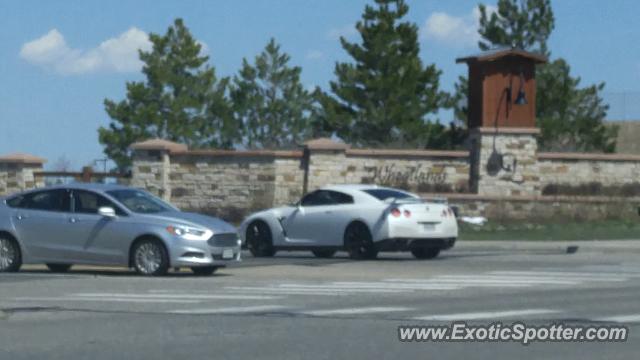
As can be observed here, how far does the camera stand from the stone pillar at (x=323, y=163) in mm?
40719

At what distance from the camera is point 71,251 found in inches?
885

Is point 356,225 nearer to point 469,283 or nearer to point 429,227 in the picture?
point 429,227

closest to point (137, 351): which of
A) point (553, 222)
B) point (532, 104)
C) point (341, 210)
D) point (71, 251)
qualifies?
point (71, 251)

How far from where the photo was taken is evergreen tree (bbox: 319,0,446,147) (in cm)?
5659

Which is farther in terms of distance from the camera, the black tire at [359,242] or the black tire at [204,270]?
the black tire at [359,242]

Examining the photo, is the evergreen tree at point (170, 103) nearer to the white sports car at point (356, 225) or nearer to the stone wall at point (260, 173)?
the stone wall at point (260, 173)

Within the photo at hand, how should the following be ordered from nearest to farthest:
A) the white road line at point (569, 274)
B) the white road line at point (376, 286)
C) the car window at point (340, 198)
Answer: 1. the white road line at point (376, 286)
2. the white road line at point (569, 274)
3. the car window at point (340, 198)

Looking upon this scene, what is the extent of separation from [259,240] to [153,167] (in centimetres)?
1374

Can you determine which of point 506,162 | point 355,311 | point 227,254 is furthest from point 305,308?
point 506,162

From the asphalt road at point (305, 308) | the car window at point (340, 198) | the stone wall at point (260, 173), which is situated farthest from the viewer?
the stone wall at point (260, 173)

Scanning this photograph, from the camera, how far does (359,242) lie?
26562 mm

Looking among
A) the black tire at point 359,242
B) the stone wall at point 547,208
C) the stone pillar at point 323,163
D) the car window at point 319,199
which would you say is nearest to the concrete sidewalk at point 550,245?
the car window at point 319,199

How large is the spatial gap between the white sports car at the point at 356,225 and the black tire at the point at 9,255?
256 inches

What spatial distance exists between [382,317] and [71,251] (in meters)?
8.51
